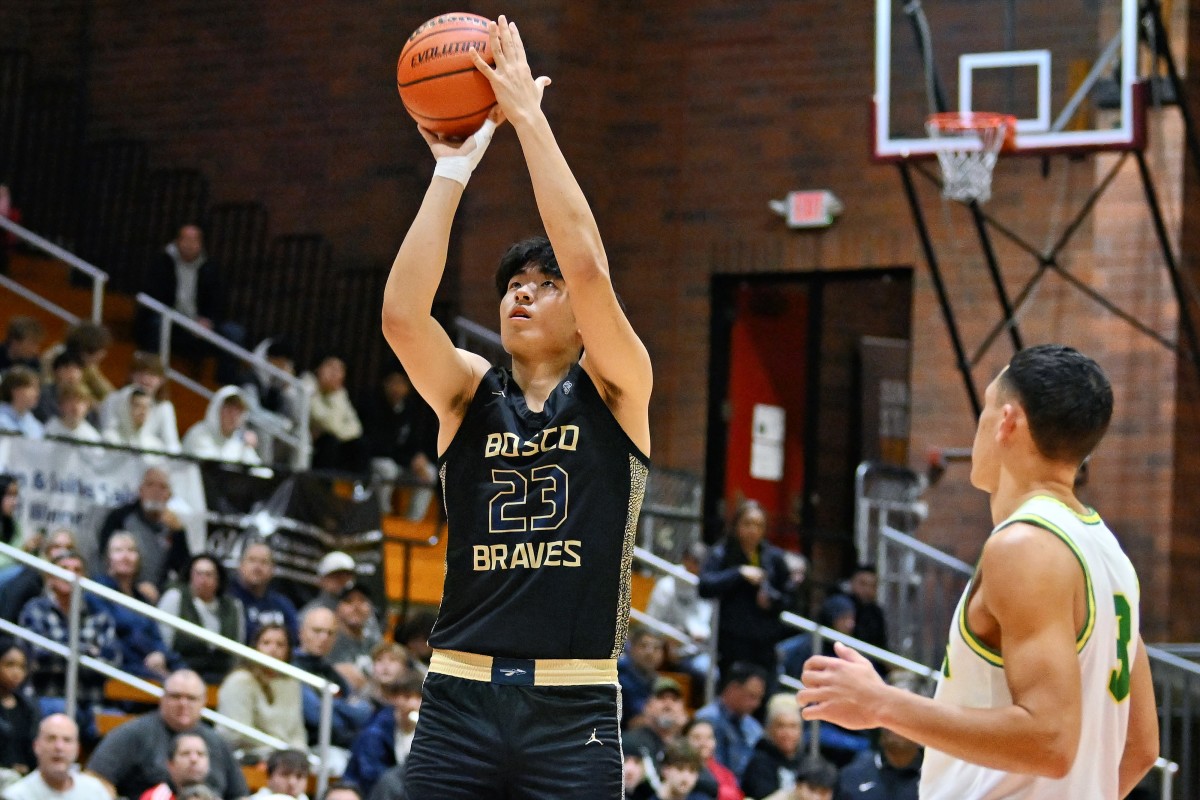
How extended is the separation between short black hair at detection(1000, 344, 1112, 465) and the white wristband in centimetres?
124

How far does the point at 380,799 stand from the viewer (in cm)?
769

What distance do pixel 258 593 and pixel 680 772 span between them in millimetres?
2437

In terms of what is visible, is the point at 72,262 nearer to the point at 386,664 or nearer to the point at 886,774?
the point at 386,664

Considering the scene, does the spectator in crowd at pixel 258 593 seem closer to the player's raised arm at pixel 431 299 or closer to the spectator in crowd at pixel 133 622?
the spectator in crowd at pixel 133 622

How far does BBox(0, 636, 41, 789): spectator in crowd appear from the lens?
7953 mm

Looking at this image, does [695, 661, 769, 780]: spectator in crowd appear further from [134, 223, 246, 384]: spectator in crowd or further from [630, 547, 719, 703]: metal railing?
[134, 223, 246, 384]: spectator in crowd

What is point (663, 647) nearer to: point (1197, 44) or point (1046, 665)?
point (1197, 44)

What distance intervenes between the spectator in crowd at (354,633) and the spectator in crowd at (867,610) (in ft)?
9.97

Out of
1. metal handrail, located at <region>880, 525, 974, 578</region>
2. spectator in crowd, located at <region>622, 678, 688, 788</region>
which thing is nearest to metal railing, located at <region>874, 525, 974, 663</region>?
metal handrail, located at <region>880, 525, 974, 578</region>

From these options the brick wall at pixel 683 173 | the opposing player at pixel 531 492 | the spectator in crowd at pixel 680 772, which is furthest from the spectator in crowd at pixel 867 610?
the opposing player at pixel 531 492

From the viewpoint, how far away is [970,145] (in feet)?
36.0

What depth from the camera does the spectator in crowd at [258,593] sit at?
970cm

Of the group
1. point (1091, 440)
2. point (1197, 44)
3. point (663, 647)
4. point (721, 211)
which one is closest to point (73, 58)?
point (721, 211)

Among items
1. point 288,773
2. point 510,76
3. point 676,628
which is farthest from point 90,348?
point 510,76
